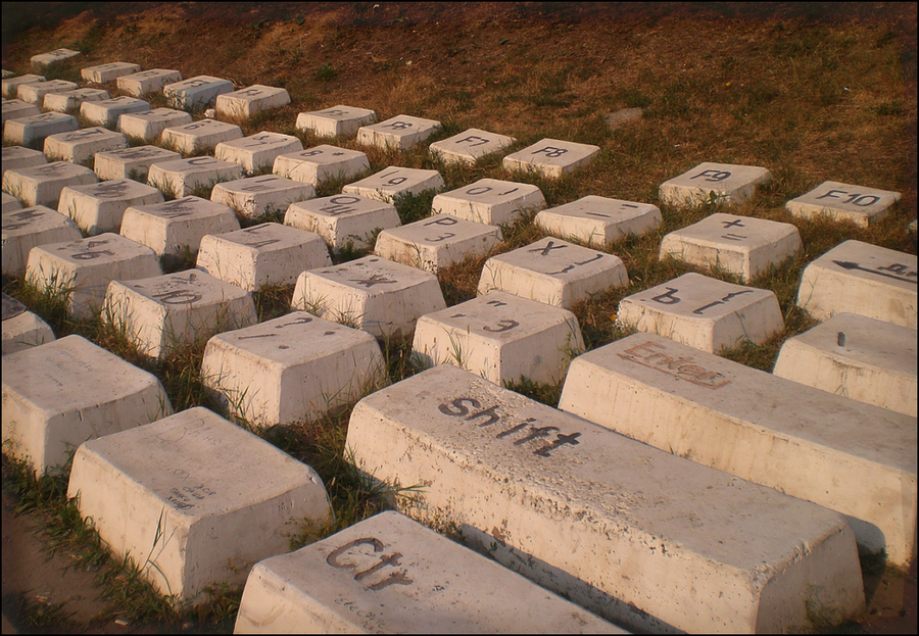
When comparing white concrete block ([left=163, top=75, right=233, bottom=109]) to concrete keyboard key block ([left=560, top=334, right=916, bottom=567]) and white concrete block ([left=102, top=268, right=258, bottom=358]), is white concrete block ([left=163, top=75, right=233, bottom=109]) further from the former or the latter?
concrete keyboard key block ([left=560, top=334, right=916, bottom=567])

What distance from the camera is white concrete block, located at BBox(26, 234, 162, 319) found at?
A: 400 cm

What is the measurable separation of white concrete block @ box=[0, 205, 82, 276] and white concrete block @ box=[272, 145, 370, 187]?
1395 mm

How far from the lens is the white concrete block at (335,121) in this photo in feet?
21.4

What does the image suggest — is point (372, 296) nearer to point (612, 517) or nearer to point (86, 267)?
point (86, 267)

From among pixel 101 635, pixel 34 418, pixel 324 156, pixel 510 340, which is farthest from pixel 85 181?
pixel 101 635

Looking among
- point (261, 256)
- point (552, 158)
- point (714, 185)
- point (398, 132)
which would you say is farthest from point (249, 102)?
point (714, 185)

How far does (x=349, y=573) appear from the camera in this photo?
218 centimetres

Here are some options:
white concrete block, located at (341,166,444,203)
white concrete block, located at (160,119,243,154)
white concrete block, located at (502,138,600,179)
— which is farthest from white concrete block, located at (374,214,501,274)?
white concrete block, located at (160,119,243,154)

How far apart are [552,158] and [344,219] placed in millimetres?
1490

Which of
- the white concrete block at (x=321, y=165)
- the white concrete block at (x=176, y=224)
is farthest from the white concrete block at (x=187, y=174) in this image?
the white concrete block at (x=176, y=224)

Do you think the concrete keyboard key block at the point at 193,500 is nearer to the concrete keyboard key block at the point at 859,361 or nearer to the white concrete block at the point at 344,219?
the concrete keyboard key block at the point at 859,361

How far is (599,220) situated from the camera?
14.8 ft

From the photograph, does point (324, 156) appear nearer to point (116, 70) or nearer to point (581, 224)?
point (581, 224)

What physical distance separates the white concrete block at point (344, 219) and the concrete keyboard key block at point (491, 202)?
0.30 metres
